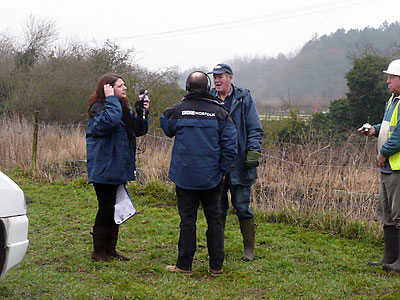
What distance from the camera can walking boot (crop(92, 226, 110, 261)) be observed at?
503cm

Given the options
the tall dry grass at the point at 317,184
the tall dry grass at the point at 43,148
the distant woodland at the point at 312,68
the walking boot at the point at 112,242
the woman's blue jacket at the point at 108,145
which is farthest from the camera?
the distant woodland at the point at 312,68

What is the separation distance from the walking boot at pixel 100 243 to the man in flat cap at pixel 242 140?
4.53 ft

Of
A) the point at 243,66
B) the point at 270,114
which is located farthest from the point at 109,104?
the point at 243,66

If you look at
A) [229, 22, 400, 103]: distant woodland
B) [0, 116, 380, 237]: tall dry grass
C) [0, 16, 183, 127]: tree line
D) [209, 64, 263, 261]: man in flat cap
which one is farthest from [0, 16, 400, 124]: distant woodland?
[229, 22, 400, 103]: distant woodland

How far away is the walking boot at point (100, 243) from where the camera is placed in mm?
5027

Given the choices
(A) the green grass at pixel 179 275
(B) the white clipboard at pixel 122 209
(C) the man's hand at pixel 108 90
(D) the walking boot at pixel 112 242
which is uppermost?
(C) the man's hand at pixel 108 90

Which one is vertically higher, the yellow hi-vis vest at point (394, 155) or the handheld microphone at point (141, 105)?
the handheld microphone at point (141, 105)

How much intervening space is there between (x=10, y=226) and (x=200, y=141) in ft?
5.84

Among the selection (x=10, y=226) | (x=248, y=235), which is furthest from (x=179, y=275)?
(x=10, y=226)

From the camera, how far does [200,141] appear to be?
4.52m

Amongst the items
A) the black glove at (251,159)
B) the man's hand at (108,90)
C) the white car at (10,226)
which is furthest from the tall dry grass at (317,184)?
the white car at (10,226)

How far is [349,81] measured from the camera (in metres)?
20.7

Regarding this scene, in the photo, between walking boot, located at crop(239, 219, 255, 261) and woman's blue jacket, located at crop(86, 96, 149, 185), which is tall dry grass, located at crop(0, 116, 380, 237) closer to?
woman's blue jacket, located at crop(86, 96, 149, 185)

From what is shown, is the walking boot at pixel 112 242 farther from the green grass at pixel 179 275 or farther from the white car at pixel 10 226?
the white car at pixel 10 226
